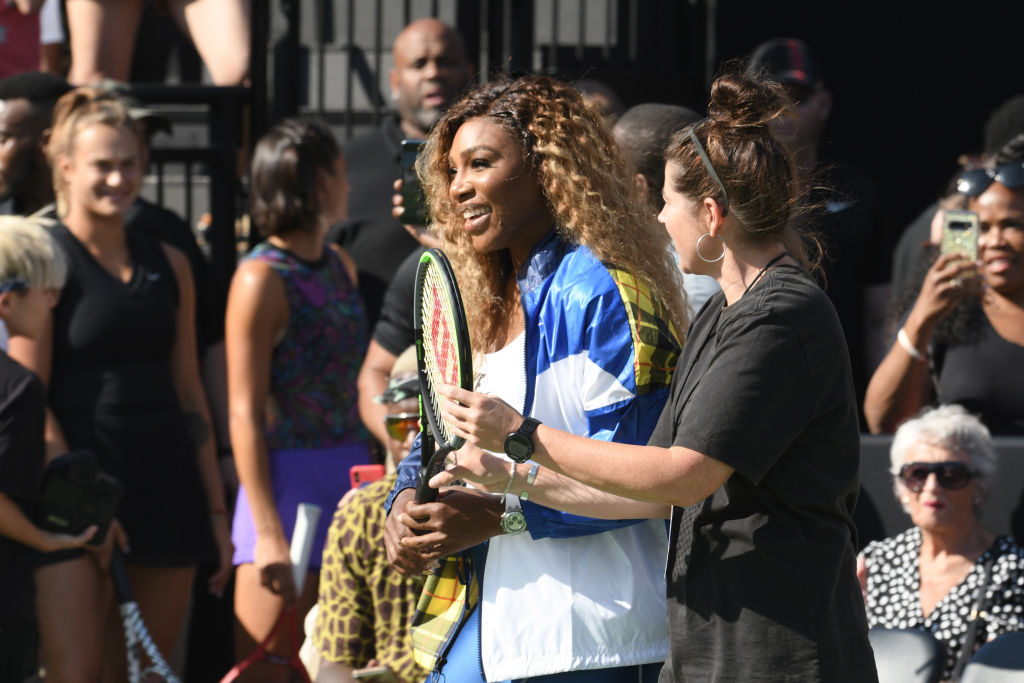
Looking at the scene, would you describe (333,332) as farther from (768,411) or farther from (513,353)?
(768,411)

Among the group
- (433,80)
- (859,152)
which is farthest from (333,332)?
(859,152)

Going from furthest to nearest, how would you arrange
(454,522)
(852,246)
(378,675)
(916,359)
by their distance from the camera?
(852,246), (916,359), (378,675), (454,522)

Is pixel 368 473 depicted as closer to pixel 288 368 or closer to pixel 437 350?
pixel 288 368

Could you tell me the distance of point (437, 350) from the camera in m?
2.67

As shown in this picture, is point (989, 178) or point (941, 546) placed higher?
point (989, 178)

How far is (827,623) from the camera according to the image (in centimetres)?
232

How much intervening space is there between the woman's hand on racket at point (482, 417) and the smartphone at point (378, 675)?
1.23 m

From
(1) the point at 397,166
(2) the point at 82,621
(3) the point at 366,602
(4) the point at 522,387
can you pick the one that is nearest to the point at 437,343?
(4) the point at 522,387

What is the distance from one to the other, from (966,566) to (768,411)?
6.68 ft

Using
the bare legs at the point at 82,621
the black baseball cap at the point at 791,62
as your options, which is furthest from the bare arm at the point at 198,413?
the black baseball cap at the point at 791,62

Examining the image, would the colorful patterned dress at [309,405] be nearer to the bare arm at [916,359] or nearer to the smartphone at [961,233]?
the bare arm at [916,359]

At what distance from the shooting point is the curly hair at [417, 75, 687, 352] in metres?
2.76

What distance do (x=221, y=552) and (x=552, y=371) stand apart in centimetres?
248

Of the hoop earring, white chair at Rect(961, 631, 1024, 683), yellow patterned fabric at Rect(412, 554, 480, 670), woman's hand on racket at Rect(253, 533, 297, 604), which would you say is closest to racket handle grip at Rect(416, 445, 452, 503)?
A: yellow patterned fabric at Rect(412, 554, 480, 670)
